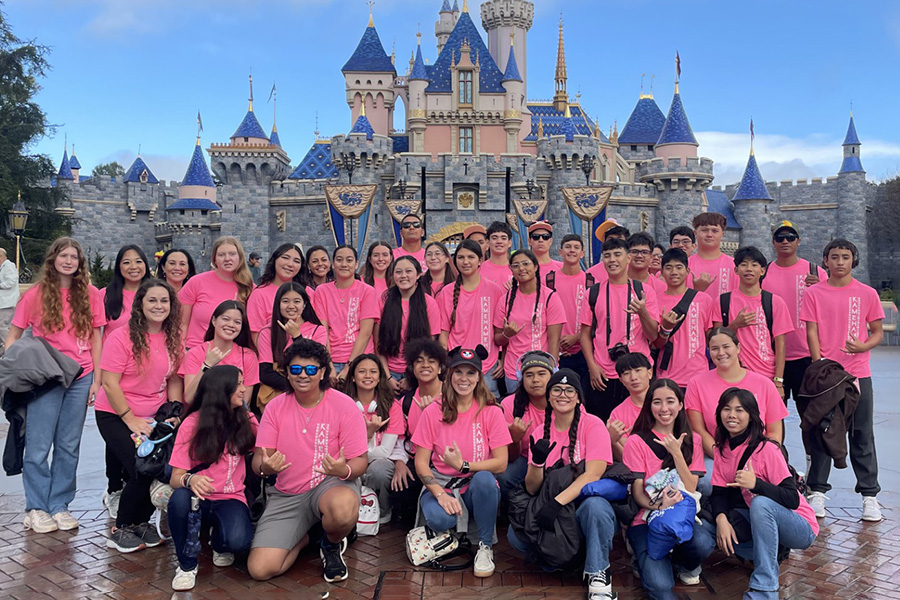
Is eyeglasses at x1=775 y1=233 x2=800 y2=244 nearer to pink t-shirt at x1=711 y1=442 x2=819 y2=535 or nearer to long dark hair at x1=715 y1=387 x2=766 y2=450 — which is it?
long dark hair at x1=715 y1=387 x2=766 y2=450

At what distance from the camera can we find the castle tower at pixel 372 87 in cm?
3212

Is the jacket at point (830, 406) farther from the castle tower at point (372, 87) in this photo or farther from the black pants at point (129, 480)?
the castle tower at point (372, 87)

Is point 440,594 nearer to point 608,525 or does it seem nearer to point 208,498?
point 608,525

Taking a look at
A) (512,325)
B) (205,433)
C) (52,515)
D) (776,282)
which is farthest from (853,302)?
(52,515)

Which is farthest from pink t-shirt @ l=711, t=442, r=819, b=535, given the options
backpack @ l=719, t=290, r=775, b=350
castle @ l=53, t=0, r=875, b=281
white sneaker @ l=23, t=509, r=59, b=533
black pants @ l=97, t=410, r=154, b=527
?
castle @ l=53, t=0, r=875, b=281

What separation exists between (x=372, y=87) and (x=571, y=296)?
28.8 m

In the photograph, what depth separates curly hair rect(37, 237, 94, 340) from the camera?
14.6 ft

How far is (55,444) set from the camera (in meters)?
4.56

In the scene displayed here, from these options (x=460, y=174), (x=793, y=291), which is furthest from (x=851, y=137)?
(x=793, y=291)

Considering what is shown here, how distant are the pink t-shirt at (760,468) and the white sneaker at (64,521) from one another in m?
3.85

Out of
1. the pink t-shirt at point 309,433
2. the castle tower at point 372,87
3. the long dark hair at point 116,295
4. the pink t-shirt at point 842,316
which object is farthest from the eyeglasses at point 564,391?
the castle tower at point 372,87

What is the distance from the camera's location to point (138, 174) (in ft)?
121

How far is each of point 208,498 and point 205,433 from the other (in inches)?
14.5

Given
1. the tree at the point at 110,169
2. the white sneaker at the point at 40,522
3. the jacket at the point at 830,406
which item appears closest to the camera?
the white sneaker at the point at 40,522
